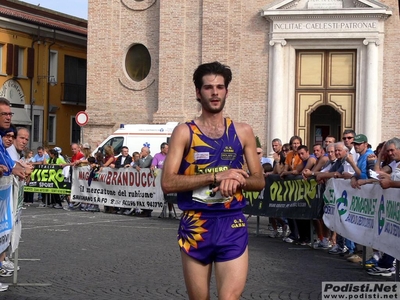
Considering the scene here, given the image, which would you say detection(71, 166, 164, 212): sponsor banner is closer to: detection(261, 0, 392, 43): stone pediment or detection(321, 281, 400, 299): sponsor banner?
detection(261, 0, 392, 43): stone pediment

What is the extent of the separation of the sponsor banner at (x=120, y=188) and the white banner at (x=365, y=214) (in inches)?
365

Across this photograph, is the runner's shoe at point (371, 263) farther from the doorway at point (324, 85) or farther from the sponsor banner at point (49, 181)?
the doorway at point (324, 85)

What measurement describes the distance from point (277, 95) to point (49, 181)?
1279cm

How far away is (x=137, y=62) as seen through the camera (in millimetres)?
41281

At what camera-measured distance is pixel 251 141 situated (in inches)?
264

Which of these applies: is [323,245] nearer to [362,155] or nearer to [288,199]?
[288,199]

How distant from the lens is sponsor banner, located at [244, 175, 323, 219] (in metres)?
16.8

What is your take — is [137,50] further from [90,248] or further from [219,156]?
[219,156]

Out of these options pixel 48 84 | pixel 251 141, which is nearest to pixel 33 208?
pixel 251 141

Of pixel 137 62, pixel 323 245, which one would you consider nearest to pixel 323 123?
pixel 137 62

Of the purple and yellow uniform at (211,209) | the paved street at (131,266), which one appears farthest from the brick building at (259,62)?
the purple and yellow uniform at (211,209)

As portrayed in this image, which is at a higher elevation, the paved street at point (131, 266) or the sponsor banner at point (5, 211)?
the sponsor banner at point (5, 211)

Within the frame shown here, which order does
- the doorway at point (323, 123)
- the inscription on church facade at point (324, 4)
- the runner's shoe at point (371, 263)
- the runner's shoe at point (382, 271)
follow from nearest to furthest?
the runner's shoe at point (382, 271) → the runner's shoe at point (371, 263) → the inscription on church facade at point (324, 4) → the doorway at point (323, 123)

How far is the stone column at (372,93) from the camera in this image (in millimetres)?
37094
